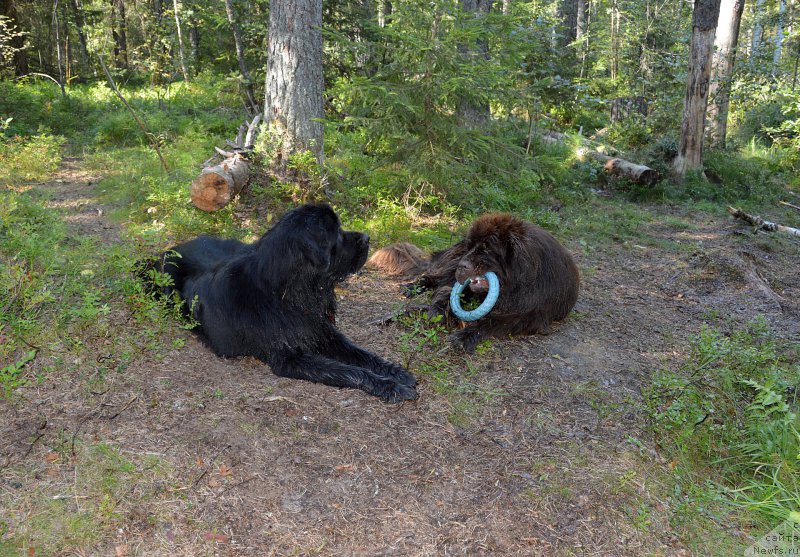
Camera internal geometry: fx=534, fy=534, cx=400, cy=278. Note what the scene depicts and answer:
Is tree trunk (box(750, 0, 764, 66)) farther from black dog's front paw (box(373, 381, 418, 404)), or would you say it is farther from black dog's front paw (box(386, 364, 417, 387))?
black dog's front paw (box(373, 381, 418, 404))

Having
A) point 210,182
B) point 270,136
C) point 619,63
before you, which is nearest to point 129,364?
point 210,182

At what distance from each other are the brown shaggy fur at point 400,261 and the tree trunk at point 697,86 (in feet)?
30.0

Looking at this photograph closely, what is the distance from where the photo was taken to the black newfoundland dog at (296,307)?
404 centimetres

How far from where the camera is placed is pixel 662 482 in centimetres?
338

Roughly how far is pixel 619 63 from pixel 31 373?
23.3 m

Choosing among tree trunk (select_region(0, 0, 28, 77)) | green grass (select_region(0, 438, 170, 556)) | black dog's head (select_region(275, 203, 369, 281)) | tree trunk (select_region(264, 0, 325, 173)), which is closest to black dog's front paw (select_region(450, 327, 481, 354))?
black dog's head (select_region(275, 203, 369, 281))

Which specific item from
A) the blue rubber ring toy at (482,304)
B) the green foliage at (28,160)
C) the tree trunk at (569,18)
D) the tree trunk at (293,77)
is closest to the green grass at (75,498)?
the blue rubber ring toy at (482,304)

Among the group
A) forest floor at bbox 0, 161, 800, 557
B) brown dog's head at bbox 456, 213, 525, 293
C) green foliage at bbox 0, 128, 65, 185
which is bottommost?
forest floor at bbox 0, 161, 800, 557

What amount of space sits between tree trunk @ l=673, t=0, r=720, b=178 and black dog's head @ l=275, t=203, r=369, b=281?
11.2 metres

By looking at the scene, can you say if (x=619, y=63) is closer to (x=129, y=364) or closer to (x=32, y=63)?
(x=32, y=63)

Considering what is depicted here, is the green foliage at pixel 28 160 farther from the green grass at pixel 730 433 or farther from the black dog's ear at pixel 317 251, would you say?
the green grass at pixel 730 433

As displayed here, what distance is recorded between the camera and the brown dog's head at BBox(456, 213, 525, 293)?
205 inches

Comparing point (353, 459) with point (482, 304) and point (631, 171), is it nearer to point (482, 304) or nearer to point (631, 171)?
point (482, 304)

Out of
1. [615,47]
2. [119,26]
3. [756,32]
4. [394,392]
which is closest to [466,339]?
[394,392]
